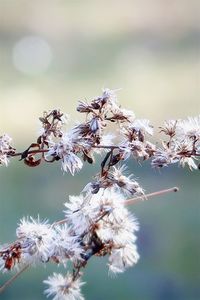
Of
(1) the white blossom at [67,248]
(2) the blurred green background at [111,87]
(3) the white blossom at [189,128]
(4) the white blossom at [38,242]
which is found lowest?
(1) the white blossom at [67,248]

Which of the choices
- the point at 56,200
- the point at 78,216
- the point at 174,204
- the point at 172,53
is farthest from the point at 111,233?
the point at 172,53

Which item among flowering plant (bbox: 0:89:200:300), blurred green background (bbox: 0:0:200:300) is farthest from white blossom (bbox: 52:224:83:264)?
blurred green background (bbox: 0:0:200:300)

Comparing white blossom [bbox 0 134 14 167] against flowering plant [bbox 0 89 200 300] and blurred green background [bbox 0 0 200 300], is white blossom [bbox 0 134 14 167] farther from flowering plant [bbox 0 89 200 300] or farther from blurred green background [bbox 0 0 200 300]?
blurred green background [bbox 0 0 200 300]

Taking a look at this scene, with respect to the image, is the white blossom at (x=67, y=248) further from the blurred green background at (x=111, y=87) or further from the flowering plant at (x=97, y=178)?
the blurred green background at (x=111, y=87)

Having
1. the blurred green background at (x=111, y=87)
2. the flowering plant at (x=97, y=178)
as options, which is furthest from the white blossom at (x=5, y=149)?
the blurred green background at (x=111, y=87)

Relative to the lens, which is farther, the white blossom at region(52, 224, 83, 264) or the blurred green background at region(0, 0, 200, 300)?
the blurred green background at region(0, 0, 200, 300)
